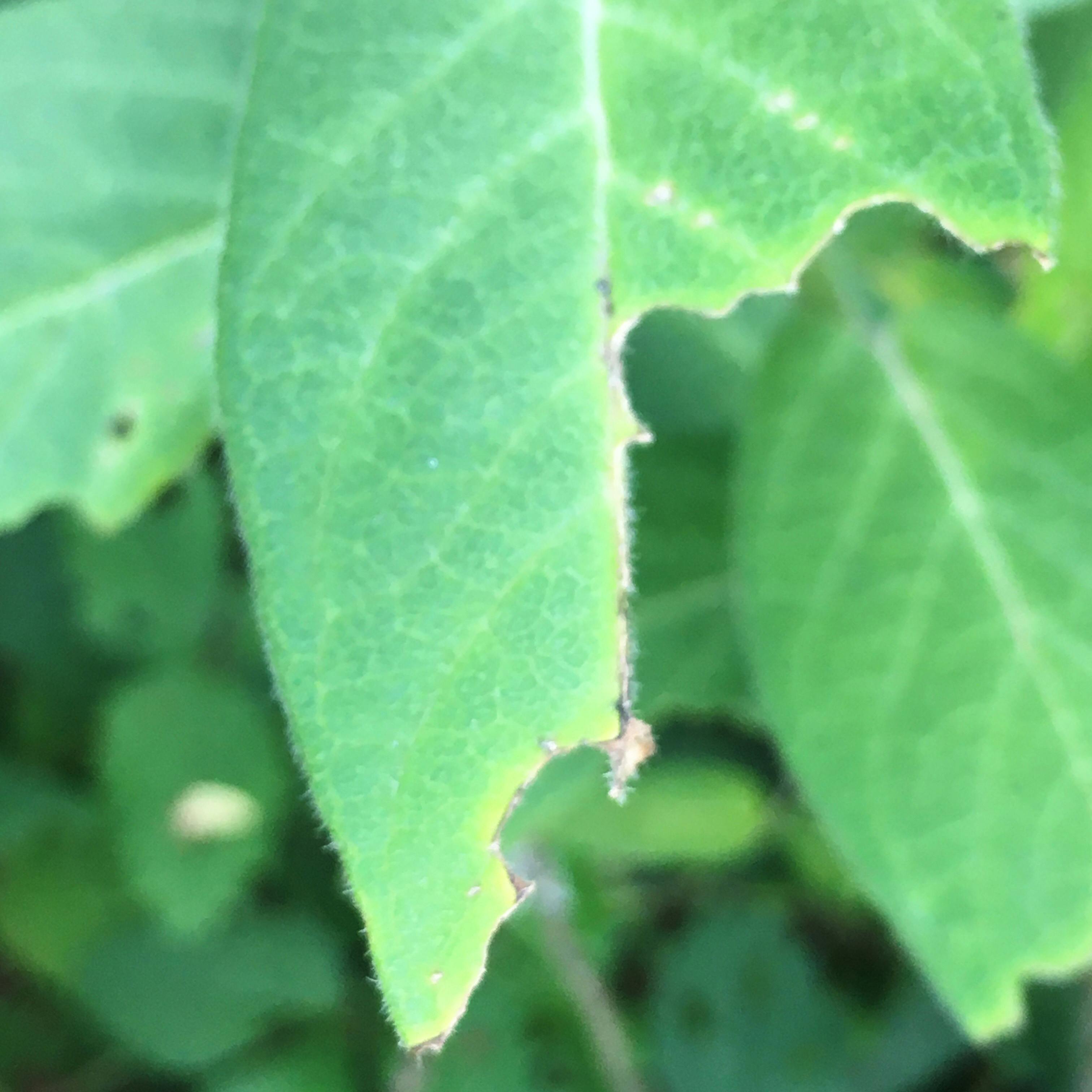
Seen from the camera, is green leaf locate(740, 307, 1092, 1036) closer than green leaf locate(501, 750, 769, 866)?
Yes

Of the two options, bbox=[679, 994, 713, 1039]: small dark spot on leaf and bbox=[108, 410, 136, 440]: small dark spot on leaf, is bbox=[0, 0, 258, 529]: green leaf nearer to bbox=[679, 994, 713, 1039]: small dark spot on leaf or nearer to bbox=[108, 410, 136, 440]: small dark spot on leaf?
bbox=[108, 410, 136, 440]: small dark spot on leaf

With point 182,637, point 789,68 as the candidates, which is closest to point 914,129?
point 789,68

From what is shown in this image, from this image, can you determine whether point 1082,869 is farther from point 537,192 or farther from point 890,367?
point 537,192

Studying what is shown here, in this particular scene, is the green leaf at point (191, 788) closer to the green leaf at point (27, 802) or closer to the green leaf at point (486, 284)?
the green leaf at point (27, 802)

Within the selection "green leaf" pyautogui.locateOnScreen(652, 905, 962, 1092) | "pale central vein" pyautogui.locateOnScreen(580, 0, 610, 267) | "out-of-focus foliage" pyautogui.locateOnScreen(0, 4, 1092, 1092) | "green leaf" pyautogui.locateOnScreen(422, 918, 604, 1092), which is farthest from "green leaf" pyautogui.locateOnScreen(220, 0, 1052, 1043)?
"green leaf" pyautogui.locateOnScreen(652, 905, 962, 1092)

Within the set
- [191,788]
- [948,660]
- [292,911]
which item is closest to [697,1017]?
[292,911]

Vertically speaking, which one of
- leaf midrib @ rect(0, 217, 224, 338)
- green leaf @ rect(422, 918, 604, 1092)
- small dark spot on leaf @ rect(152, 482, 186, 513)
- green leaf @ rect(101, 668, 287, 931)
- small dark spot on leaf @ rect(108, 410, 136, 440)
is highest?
leaf midrib @ rect(0, 217, 224, 338)
